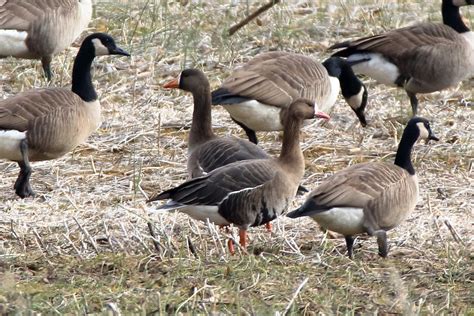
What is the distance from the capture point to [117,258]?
6.93 meters

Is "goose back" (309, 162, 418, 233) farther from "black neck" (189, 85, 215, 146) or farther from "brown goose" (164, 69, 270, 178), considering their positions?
"black neck" (189, 85, 215, 146)

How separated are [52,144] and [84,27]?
338 centimetres

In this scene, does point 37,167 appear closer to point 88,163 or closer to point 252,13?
point 88,163

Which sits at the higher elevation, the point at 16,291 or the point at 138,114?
the point at 16,291

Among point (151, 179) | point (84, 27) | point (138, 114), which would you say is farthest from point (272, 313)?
point (84, 27)

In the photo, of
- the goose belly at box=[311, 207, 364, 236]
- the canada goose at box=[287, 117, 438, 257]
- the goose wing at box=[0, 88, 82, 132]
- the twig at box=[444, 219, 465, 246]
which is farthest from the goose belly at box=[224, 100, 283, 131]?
the twig at box=[444, 219, 465, 246]

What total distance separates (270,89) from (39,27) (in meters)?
3.25

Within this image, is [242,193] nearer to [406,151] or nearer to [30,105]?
[406,151]

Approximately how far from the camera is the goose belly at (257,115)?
9914mm

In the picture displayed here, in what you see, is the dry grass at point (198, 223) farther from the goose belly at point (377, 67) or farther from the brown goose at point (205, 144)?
the brown goose at point (205, 144)

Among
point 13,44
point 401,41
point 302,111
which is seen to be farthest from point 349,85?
point 13,44

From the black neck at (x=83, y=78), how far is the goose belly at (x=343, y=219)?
119 inches

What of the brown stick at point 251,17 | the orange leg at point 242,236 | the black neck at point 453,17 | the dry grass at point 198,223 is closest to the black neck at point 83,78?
the dry grass at point 198,223

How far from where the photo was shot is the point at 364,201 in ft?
25.7
